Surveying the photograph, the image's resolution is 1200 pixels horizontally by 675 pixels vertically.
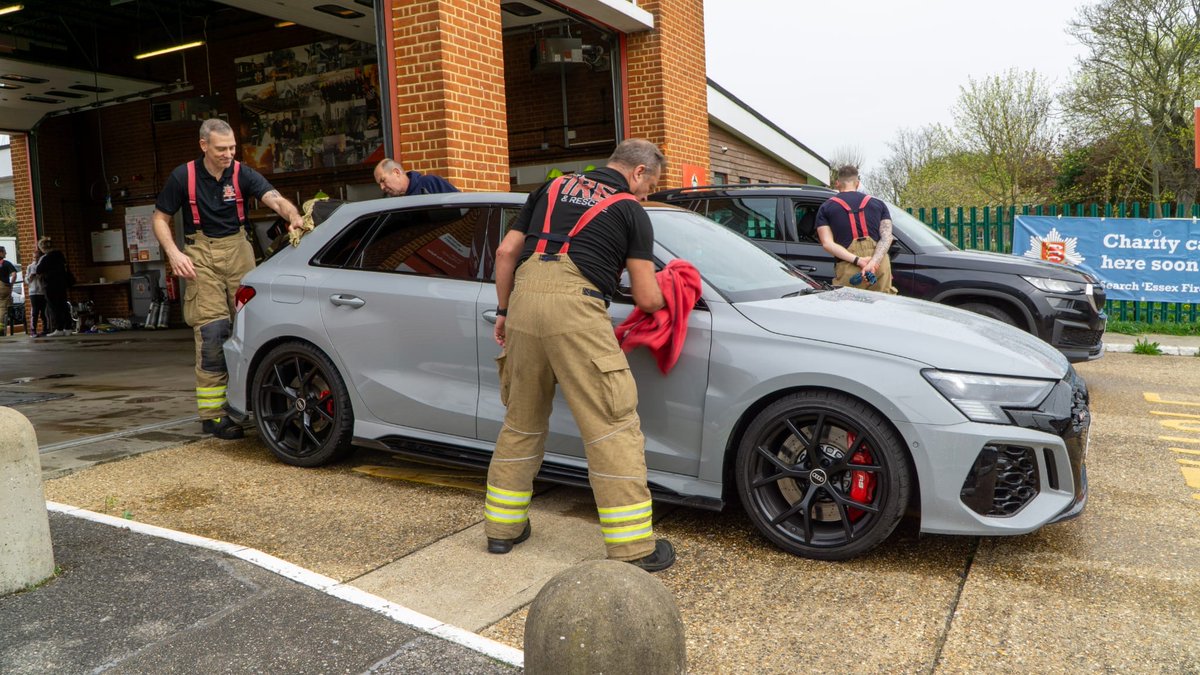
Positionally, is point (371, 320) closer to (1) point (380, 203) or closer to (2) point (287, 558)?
(1) point (380, 203)

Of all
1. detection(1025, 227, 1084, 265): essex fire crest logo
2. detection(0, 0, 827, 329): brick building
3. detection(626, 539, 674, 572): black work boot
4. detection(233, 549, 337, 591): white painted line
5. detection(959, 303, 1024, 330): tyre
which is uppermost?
detection(0, 0, 827, 329): brick building

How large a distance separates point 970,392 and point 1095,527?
1.31m

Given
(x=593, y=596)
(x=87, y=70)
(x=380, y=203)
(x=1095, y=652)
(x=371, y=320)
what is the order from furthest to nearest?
(x=87, y=70), (x=380, y=203), (x=371, y=320), (x=1095, y=652), (x=593, y=596)

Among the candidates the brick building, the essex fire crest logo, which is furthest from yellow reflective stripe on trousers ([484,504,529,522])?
the essex fire crest logo

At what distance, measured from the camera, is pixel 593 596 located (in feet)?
7.54

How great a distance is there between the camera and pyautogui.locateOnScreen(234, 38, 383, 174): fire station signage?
609 inches

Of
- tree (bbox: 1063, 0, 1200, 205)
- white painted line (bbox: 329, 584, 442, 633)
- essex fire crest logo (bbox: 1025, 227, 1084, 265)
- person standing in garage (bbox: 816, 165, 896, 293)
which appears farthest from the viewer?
tree (bbox: 1063, 0, 1200, 205)

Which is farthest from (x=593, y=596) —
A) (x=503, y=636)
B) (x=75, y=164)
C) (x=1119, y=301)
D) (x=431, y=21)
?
(x=75, y=164)

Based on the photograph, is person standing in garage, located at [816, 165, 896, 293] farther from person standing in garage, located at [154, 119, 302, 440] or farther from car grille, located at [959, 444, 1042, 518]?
person standing in garage, located at [154, 119, 302, 440]

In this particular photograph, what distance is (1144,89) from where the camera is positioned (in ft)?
83.7

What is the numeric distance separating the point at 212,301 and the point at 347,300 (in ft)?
Answer: 4.81

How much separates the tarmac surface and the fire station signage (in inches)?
449

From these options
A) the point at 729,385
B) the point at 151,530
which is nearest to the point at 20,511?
the point at 151,530

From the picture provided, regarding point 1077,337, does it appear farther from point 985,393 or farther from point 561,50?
point 561,50
